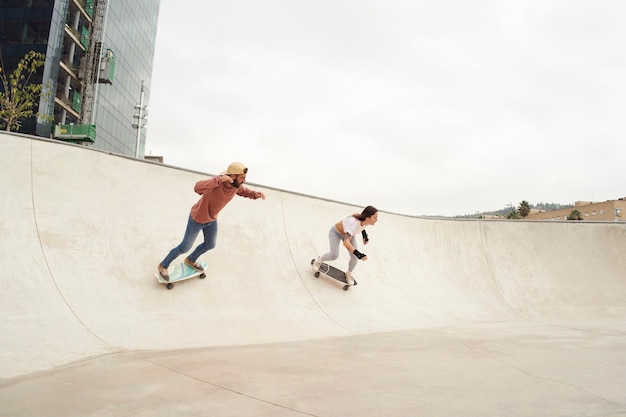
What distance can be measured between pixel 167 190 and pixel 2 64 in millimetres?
31395

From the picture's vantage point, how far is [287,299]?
246 inches

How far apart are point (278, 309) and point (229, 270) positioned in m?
1.06

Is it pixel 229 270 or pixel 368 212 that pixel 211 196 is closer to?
pixel 229 270

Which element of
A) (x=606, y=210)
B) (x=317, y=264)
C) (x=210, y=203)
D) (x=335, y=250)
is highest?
(x=606, y=210)

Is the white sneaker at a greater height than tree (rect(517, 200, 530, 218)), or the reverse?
tree (rect(517, 200, 530, 218))

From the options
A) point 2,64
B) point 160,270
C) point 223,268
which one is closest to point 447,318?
point 223,268

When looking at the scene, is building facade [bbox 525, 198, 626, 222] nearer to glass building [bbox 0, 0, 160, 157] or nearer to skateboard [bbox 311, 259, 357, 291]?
glass building [bbox 0, 0, 160, 157]

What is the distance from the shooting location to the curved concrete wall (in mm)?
4539

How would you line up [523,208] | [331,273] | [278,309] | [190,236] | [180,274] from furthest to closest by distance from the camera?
[523,208]
[331,273]
[278,309]
[180,274]
[190,236]

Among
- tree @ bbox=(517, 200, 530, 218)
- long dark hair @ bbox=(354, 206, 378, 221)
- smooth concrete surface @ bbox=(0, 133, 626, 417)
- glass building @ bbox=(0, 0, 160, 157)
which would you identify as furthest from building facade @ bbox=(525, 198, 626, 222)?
long dark hair @ bbox=(354, 206, 378, 221)

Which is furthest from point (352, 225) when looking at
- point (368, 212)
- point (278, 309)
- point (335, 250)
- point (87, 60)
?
point (87, 60)

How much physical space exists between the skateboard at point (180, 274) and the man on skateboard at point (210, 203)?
0.07 metres

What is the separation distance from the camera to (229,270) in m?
6.32

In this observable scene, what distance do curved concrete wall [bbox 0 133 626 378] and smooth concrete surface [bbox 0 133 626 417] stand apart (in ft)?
0.09
